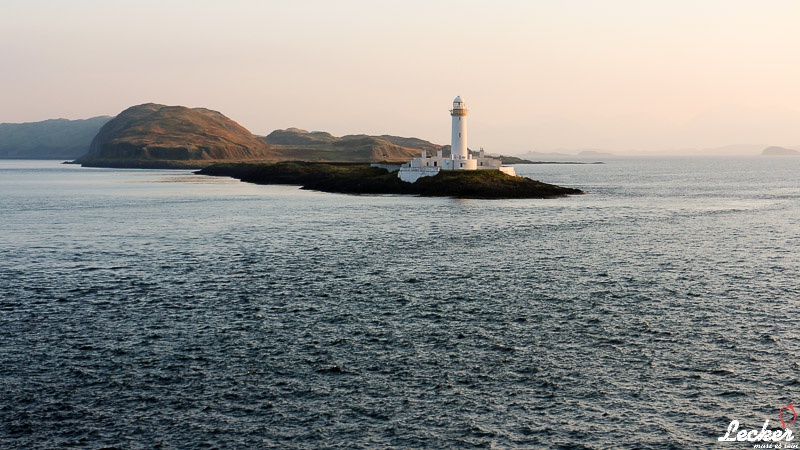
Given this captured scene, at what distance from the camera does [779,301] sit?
104ft

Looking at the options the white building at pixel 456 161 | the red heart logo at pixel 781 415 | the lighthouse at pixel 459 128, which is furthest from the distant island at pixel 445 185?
the red heart logo at pixel 781 415

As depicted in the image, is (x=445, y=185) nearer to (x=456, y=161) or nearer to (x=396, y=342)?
(x=456, y=161)

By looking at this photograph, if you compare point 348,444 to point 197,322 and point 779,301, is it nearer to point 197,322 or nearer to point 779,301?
point 197,322

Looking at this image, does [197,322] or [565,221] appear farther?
[565,221]

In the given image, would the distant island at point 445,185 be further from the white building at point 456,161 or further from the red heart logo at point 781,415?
the red heart logo at point 781,415

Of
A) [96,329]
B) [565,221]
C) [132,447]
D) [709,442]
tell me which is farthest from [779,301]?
[565,221]

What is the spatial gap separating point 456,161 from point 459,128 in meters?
6.34

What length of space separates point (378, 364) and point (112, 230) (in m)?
46.7

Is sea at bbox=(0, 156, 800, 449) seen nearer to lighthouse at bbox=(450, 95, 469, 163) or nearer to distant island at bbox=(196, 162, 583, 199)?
distant island at bbox=(196, 162, 583, 199)

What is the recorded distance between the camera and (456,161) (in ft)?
357

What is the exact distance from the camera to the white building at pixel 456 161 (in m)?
109

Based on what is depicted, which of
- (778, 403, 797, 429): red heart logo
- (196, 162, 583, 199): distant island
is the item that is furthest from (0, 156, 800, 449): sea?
(196, 162, 583, 199): distant island

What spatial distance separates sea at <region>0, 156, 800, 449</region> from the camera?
59.6ft

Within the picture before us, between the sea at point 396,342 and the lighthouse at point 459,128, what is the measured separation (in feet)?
187
